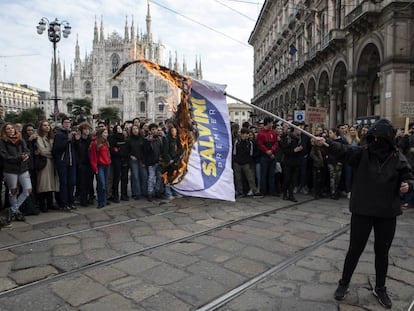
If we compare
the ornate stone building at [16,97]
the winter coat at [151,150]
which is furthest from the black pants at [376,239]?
the ornate stone building at [16,97]

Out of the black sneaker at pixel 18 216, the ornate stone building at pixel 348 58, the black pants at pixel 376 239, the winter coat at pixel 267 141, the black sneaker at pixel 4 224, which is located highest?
the ornate stone building at pixel 348 58

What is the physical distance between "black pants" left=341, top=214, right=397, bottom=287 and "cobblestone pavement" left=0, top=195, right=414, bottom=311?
296mm

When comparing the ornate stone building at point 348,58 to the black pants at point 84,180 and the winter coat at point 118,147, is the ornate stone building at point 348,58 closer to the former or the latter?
the winter coat at point 118,147

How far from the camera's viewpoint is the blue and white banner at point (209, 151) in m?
6.14

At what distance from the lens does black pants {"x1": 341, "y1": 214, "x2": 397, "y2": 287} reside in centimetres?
333

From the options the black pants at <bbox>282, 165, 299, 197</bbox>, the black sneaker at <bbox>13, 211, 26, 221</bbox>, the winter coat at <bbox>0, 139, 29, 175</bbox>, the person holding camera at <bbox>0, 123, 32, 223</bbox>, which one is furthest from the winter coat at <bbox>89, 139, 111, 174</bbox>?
the black pants at <bbox>282, 165, 299, 197</bbox>

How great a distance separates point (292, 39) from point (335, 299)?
111 ft

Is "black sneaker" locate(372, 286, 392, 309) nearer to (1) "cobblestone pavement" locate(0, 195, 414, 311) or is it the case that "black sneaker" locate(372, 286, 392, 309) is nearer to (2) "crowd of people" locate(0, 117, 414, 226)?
(1) "cobblestone pavement" locate(0, 195, 414, 311)

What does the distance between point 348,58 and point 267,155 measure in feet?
47.9

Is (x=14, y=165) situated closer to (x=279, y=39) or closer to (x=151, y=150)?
(x=151, y=150)

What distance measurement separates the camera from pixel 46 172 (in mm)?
6812

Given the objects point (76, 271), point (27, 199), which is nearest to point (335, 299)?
point (76, 271)

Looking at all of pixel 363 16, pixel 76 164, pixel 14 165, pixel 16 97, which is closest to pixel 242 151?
pixel 76 164

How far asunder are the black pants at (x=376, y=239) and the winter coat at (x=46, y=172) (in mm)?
5567
